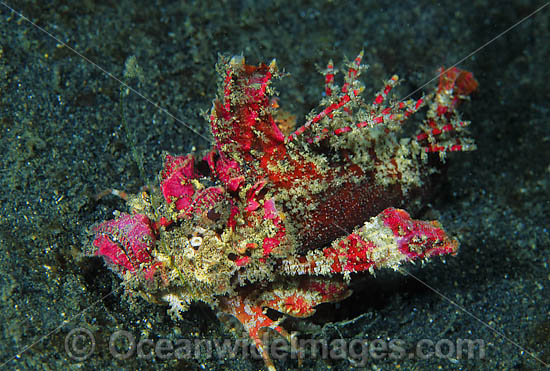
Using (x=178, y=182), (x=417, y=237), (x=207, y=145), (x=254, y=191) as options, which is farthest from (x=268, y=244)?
(x=207, y=145)

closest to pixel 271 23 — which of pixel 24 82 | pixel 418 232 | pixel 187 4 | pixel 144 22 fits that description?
pixel 187 4

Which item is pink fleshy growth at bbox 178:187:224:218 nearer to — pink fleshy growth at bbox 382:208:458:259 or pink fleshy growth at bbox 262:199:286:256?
pink fleshy growth at bbox 262:199:286:256

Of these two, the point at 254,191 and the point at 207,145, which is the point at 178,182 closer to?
the point at 254,191

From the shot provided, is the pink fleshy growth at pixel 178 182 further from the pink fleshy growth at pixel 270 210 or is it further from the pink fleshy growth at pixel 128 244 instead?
the pink fleshy growth at pixel 270 210

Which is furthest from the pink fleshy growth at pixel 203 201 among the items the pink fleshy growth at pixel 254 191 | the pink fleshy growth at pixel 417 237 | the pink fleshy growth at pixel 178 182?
the pink fleshy growth at pixel 417 237

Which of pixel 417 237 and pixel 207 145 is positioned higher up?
pixel 207 145

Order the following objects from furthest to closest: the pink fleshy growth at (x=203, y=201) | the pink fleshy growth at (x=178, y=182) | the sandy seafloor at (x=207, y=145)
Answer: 1. the sandy seafloor at (x=207, y=145)
2. the pink fleshy growth at (x=178, y=182)
3. the pink fleshy growth at (x=203, y=201)
